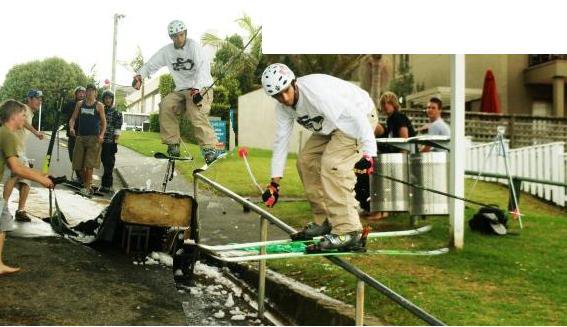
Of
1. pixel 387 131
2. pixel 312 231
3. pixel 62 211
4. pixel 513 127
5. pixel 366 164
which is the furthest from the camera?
pixel 513 127

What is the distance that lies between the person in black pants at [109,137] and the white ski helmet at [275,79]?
5.76 feet

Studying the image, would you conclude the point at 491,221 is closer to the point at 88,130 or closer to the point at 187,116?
the point at 187,116

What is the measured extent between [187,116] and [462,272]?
7.47ft

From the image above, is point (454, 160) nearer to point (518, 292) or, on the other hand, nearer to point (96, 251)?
point (518, 292)

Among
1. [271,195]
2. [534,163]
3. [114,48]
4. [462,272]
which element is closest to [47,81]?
[114,48]

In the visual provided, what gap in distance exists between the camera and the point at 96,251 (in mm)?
4457

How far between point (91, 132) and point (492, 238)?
121 inches

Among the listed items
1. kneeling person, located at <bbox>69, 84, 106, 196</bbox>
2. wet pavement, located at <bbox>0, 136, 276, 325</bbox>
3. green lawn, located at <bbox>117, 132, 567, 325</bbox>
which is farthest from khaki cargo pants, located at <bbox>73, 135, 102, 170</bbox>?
green lawn, located at <bbox>117, 132, 567, 325</bbox>

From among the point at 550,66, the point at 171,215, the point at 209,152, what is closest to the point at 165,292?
the point at 171,215

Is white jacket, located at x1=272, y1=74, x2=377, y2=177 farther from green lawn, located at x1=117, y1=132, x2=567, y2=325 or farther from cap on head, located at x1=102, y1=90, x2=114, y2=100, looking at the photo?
cap on head, located at x1=102, y1=90, x2=114, y2=100

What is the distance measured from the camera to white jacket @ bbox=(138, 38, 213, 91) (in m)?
4.64

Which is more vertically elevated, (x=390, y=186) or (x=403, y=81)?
(x=403, y=81)

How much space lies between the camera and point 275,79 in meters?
3.25

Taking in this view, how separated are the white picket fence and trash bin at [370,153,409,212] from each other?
10.3 feet
